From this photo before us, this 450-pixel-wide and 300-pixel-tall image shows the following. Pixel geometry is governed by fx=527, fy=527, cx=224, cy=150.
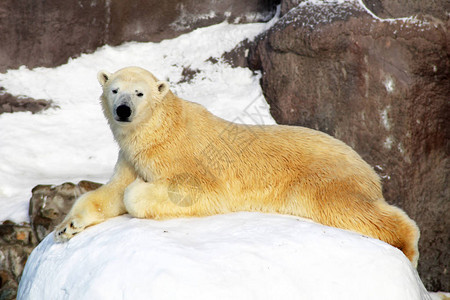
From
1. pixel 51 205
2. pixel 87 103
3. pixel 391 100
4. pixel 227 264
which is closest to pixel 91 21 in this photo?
pixel 87 103

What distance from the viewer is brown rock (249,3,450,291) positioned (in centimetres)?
712

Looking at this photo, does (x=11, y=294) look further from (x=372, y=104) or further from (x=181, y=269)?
(x=372, y=104)

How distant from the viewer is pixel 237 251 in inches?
130

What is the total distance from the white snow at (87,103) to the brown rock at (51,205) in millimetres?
271

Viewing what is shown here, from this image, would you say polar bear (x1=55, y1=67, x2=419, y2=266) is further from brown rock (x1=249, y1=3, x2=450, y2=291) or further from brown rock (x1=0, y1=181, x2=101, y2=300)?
brown rock (x1=249, y1=3, x2=450, y2=291)

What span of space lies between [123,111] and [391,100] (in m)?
4.47

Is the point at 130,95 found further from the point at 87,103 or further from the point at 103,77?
the point at 87,103

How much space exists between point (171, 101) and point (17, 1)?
222 inches

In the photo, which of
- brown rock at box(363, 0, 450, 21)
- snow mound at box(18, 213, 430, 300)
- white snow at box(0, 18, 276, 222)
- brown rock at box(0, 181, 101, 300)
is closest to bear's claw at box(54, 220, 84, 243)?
snow mound at box(18, 213, 430, 300)

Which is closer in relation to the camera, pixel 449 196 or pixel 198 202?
pixel 198 202

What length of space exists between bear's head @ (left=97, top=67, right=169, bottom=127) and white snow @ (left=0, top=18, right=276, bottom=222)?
11.3 ft

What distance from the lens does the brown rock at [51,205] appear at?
6.86m

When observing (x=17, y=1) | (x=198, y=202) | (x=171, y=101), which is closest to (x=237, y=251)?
(x=198, y=202)

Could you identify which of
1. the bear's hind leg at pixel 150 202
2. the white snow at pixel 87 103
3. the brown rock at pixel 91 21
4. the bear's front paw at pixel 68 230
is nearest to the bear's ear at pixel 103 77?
the bear's hind leg at pixel 150 202
